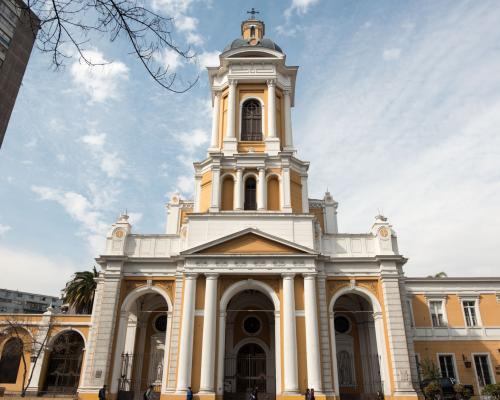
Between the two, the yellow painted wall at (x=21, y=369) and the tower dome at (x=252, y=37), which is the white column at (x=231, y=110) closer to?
the tower dome at (x=252, y=37)

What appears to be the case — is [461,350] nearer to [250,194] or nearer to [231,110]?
[250,194]

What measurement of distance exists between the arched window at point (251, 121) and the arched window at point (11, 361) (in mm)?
19723

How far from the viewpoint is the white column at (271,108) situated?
28.0 metres

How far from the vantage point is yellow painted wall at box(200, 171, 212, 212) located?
85.4 ft

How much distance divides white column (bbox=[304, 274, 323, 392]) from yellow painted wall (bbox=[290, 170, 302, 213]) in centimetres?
525

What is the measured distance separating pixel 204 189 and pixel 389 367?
48.6 ft

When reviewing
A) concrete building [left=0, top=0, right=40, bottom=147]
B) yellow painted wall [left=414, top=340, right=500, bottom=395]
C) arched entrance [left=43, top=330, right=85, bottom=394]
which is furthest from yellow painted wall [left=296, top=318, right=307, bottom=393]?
concrete building [left=0, top=0, right=40, bottom=147]

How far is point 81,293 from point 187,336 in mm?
17648

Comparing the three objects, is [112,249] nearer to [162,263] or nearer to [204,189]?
[162,263]

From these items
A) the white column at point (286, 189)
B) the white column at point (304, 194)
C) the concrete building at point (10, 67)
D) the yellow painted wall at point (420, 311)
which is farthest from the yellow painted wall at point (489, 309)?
the concrete building at point (10, 67)

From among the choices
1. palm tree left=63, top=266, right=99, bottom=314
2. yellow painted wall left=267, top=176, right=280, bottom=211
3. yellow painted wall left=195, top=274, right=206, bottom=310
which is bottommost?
yellow painted wall left=195, top=274, right=206, bottom=310

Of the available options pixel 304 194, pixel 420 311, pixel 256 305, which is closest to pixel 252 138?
pixel 304 194

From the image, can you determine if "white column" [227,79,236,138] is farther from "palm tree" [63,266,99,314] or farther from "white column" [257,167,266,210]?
"palm tree" [63,266,99,314]

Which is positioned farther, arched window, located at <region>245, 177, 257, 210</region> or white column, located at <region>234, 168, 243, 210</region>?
arched window, located at <region>245, 177, 257, 210</region>
